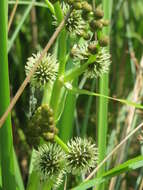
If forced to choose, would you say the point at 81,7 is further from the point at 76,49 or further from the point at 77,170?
the point at 77,170

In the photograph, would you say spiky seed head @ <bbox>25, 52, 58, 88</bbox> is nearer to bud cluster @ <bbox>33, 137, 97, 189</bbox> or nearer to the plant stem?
bud cluster @ <bbox>33, 137, 97, 189</bbox>

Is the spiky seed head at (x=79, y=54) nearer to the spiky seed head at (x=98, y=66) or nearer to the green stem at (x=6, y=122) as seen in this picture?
the spiky seed head at (x=98, y=66)

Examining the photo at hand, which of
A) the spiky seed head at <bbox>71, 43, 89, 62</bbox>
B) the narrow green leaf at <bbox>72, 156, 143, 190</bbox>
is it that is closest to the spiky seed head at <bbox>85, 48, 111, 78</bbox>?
the spiky seed head at <bbox>71, 43, 89, 62</bbox>

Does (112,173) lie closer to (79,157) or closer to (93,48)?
(79,157)

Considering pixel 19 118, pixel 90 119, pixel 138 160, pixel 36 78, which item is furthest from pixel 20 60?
pixel 138 160

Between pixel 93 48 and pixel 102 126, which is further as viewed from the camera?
pixel 102 126

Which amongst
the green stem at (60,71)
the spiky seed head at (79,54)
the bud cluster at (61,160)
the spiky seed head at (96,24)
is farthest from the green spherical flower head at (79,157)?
the spiky seed head at (96,24)

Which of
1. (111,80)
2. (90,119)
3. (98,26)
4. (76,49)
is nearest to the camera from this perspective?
(98,26)

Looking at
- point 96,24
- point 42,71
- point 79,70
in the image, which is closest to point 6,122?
point 42,71
